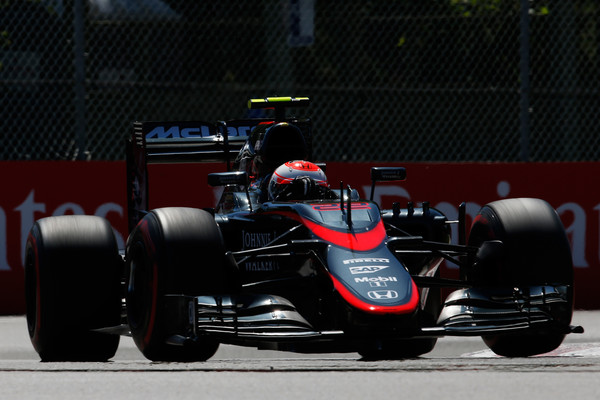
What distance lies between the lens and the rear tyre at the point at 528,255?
729 cm

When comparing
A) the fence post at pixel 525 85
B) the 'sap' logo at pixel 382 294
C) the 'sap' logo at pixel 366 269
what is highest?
the fence post at pixel 525 85

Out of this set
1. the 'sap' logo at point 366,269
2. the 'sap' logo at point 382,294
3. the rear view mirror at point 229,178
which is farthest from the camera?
the rear view mirror at point 229,178

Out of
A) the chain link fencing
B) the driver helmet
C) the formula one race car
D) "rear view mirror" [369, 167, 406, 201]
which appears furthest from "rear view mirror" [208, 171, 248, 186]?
the chain link fencing

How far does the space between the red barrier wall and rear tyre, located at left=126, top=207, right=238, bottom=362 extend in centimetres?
380

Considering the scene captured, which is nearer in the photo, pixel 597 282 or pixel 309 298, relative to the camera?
pixel 309 298

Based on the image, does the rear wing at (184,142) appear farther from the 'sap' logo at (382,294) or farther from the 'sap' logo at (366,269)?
the 'sap' logo at (382,294)

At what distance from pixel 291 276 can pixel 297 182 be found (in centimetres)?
78

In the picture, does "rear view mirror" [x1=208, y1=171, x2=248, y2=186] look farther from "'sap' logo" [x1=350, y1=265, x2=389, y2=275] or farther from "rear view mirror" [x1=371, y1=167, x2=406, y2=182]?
"'sap' logo" [x1=350, y1=265, x2=389, y2=275]

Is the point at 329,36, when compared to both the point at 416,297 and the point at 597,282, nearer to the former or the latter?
the point at 597,282

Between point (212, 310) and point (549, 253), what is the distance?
1.97m

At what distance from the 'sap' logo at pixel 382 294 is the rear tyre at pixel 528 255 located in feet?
3.14

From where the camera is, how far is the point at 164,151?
919 cm

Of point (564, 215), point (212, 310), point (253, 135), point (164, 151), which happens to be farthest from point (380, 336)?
point (564, 215)

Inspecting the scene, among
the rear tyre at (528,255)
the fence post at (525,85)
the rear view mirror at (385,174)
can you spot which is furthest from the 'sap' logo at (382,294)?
the fence post at (525,85)
